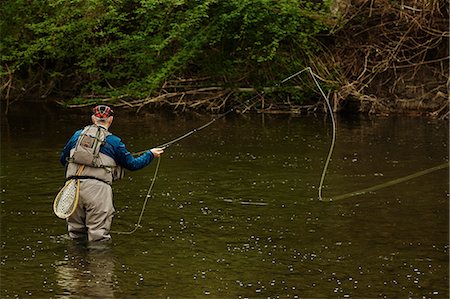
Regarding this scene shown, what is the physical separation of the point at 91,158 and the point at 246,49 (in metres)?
11.9

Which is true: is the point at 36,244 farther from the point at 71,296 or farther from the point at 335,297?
the point at 335,297

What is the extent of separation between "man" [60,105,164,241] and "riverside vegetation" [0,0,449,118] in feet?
34.4

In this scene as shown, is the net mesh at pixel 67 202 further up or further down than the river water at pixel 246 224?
further up

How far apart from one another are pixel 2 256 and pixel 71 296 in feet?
4.65

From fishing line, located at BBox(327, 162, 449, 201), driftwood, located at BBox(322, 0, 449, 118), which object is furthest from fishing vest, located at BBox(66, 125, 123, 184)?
driftwood, located at BBox(322, 0, 449, 118)

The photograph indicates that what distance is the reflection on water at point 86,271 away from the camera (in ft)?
24.6

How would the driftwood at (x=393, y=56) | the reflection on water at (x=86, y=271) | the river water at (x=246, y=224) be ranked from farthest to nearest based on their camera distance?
the driftwood at (x=393, y=56) → the river water at (x=246, y=224) → the reflection on water at (x=86, y=271)

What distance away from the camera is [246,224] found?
9859 mm

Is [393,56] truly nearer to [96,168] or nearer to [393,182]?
[393,182]

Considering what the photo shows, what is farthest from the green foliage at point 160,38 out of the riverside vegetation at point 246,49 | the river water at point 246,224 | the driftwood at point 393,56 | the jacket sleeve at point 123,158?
the jacket sleeve at point 123,158

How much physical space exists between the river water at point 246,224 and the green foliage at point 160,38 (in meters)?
3.92

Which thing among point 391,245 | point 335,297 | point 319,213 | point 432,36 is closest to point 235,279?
point 335,297

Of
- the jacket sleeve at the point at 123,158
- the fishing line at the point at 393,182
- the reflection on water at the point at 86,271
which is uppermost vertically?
the jacket sleeve at the point at 123,158

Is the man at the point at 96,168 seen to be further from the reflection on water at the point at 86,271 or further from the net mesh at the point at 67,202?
the reflection on water at the point at 86,271
